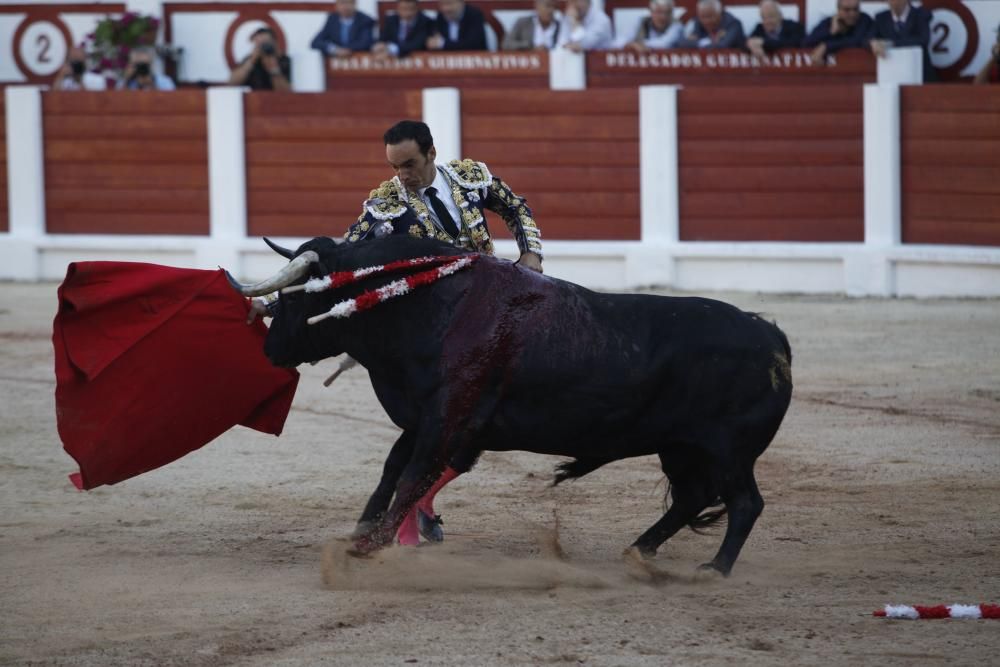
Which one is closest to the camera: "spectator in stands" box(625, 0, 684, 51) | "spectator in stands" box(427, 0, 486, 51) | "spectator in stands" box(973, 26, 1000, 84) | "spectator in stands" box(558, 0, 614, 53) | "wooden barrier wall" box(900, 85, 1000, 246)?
"wooden barrier wall" box(900, 85, 1000, 246)

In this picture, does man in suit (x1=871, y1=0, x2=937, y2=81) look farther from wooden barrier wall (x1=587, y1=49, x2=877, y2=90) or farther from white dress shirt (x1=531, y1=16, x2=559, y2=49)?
white dress shirt (x1=531, y1=16, x2=559, y2=49)

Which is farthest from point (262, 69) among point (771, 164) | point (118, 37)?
point (771, 164)

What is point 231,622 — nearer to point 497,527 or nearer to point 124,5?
point 497,527

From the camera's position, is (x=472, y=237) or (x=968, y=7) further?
(x=968, y=7)

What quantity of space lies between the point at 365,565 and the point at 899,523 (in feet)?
4.95

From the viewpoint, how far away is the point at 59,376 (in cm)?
412

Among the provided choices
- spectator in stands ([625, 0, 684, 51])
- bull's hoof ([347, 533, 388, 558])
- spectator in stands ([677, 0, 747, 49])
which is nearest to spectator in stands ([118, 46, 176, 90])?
spectator in stands ([625, 0, 684, 51])

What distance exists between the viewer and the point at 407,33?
11305 mm

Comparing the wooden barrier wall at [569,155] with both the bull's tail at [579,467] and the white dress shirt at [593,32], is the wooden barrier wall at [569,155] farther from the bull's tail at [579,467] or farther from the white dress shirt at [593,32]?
the bull's tail at [579,467]

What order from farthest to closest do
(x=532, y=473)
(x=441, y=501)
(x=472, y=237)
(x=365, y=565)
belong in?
(x=532, y=473)
(x=441, y=501)
(x=472, y=237)
(x=365, y=565)

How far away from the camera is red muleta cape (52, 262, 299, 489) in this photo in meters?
4.15

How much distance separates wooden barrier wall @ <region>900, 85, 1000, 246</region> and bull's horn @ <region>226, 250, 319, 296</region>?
20.1 ft

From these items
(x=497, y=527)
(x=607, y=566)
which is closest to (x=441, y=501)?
(x=497, y=527)

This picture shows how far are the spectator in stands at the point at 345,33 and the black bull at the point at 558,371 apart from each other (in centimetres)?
785
